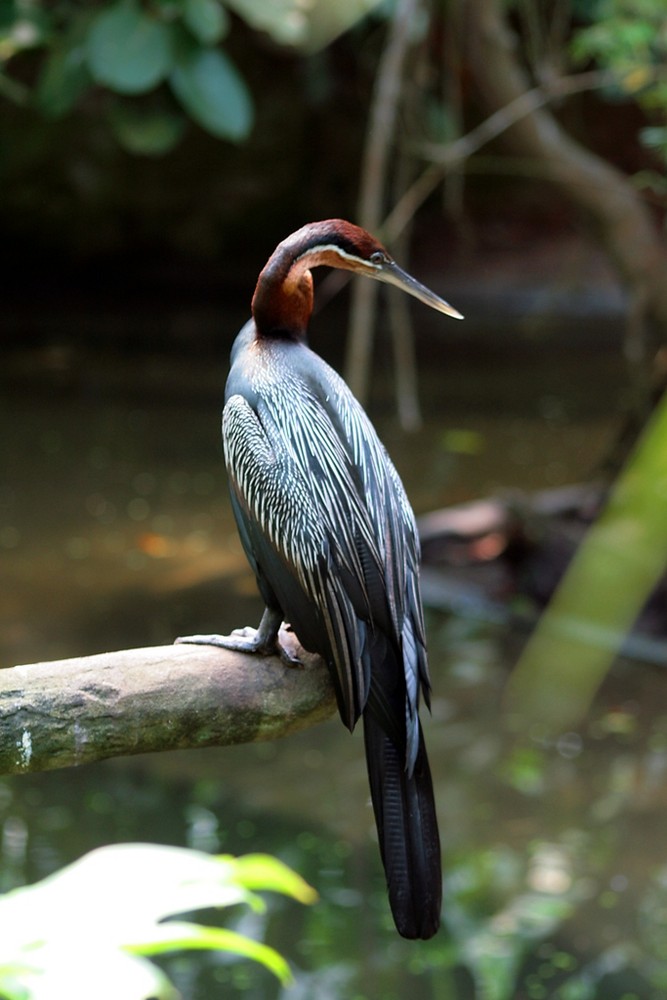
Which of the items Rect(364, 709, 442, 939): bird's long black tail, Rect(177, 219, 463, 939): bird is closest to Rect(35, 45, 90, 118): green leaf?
Rect(177, 219, 463, 939): bird

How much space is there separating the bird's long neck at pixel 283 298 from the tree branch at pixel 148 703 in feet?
1.39

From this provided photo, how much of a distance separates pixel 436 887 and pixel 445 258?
8287 mm

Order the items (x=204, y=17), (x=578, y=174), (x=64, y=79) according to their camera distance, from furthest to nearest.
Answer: (x=64, y=79), (x=578, y=174), (x=204, y=17)

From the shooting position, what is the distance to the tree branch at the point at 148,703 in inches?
53.1

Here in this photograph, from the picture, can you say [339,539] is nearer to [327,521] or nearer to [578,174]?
[327,521]

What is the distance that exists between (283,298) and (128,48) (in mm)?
2438

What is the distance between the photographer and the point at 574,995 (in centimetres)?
250

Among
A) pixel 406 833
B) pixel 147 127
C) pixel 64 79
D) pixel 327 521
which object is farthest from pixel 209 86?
pixel 406 833

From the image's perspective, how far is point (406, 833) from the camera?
1371 millimetres

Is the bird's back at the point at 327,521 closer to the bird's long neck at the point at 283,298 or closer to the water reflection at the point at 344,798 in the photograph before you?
the bird's long neck at the point at 283,298

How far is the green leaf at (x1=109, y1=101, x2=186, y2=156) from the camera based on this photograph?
4.80m

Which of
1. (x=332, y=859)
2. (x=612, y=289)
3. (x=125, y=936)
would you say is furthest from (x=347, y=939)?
(x=612, y=289)

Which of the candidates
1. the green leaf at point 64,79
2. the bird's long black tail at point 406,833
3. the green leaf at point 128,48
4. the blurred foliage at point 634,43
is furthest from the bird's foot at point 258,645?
the green leaf at point 64,79

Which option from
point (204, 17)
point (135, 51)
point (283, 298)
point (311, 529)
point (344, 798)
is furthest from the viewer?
point (135, 51)
